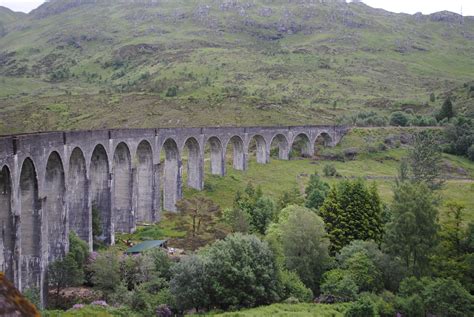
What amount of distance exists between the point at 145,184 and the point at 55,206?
1806cm

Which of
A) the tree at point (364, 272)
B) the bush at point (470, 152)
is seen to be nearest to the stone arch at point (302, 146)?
the bush at point (470, 152)

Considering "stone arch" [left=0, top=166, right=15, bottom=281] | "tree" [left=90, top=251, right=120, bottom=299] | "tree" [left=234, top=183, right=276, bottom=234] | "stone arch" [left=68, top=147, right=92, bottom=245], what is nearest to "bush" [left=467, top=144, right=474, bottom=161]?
"tree" [left=234, top=183, right=276, bottom=234]

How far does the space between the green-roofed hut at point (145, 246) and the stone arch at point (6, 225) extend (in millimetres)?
12734

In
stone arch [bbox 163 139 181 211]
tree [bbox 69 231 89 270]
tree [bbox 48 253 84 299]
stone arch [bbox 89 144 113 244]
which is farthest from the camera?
stone arch [bbox 163 139 181 211]

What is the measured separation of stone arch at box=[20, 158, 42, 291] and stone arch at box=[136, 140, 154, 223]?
2175 centimetres

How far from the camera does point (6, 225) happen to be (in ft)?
98.0

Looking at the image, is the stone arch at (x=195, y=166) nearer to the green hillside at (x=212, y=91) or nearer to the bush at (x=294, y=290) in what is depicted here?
the bush at (x=294, y=290)

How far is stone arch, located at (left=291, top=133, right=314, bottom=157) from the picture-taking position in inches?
3853

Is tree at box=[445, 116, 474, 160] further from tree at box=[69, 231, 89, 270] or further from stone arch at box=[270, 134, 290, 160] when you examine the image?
tree at box=[69, 231, 89, 270]

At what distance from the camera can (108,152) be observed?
4653 cm

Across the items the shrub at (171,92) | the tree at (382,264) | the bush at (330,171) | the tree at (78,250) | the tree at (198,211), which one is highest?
the shrub at (171,92)

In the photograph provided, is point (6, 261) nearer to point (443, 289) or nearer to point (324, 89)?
point (443, 289)

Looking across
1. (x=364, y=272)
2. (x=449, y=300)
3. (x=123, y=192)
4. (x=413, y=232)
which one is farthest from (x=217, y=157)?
(x=449, y=300)

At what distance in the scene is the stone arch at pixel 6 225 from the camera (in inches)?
1162
